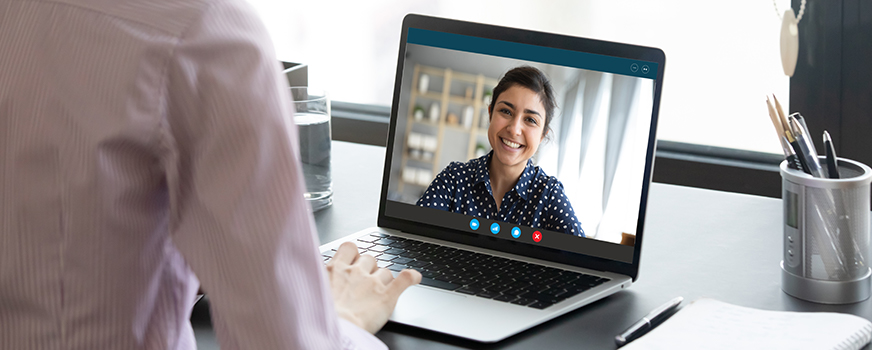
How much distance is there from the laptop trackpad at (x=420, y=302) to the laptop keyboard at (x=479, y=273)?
2 cm

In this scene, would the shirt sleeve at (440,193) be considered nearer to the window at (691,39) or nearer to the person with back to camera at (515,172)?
the person with back to camera at (515,172)

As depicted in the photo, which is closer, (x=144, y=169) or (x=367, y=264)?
(x=144, y=169)

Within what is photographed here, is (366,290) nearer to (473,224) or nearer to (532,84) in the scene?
(473,224)

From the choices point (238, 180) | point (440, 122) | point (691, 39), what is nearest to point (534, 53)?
point (440, 122)

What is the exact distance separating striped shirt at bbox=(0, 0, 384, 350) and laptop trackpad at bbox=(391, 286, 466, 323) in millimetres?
314

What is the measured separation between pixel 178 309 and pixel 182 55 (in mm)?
186

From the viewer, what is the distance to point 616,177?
896 millimetres

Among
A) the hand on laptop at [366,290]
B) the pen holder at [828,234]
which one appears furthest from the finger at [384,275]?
the pen holder at [828,234]

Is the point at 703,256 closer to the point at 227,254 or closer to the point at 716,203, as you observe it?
the point at 716,203

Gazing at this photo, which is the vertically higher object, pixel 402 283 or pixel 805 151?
pixel 805 151

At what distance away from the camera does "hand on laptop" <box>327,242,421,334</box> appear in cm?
75

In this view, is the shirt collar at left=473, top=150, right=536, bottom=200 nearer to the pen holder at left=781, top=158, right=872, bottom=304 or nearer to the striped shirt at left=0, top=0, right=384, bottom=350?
the pen holder at left=781, top=158, right=872, bottom=304

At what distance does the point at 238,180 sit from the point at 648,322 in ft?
1.61

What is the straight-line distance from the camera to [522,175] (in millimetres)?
928
